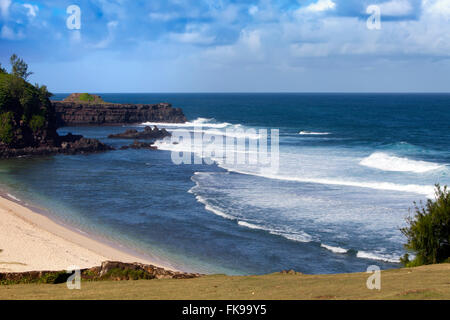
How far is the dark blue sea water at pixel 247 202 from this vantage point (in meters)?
19.4

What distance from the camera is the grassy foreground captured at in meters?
8.99

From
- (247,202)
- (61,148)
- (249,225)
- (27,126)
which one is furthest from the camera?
(61,148)

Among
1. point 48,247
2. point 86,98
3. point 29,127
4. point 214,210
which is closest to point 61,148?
point 29,127

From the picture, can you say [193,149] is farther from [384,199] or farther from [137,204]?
[384,199]

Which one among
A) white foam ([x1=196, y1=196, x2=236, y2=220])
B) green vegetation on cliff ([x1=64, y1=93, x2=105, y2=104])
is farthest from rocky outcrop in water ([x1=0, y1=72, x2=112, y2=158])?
green vegetation on cliff ([x1=64, y1=93, x2=105, y2=104])

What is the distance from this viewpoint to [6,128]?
48531 mm

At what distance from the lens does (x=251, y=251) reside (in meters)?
19.6

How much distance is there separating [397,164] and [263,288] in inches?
1286

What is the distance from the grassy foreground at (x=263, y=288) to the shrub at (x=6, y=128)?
4119 centimetres

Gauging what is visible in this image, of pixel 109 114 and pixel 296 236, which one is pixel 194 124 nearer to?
pixel 109 114

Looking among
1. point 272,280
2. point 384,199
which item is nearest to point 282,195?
point 384,199

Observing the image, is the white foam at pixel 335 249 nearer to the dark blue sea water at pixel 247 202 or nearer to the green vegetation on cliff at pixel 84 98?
the dark blue sea water at pixel 247 202

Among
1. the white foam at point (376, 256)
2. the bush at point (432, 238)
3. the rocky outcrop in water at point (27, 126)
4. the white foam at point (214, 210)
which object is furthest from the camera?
the rocky outcrop in water at point (27, 126)

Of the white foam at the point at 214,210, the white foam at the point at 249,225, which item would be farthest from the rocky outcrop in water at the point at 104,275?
the white foam at the point at 214,210
